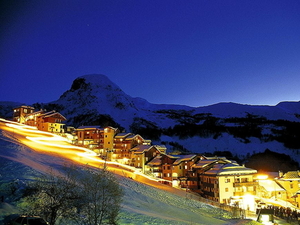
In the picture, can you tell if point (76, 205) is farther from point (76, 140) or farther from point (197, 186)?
point (76, 140)

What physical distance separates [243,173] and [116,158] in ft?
124

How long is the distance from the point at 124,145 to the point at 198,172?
26.7 meters

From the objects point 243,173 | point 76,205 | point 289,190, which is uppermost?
point 76,205

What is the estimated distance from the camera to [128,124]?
618 feet

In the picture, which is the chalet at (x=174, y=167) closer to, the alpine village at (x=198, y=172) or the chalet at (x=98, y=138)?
the alpine village at (x=198, y=172)

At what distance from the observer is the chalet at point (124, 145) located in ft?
254

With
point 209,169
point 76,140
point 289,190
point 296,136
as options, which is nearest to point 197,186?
point 209,169

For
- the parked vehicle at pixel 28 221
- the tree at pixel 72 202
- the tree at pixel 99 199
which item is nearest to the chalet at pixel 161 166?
the tree at pixel 72 202

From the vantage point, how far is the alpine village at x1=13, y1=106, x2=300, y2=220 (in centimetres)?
5247

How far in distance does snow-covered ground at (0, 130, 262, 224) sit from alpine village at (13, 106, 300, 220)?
24.5 feet

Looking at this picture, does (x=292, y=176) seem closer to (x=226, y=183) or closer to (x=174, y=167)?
(x=226, y=183)

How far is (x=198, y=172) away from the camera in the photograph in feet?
195

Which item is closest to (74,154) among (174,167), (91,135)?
(174,167)

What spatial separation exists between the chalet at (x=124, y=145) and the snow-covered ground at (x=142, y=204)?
38.8m
